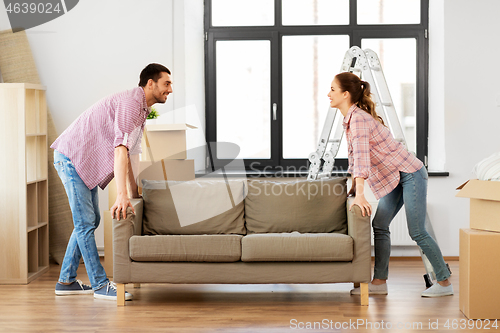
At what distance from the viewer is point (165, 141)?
373cm

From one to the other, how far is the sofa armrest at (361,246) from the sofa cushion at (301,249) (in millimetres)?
47

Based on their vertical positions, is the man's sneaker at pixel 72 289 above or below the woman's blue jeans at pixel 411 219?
below

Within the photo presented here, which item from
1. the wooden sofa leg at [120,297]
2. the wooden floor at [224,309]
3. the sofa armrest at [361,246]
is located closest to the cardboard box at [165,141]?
the wooden floor at [224,309]

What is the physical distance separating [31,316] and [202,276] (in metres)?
0.95

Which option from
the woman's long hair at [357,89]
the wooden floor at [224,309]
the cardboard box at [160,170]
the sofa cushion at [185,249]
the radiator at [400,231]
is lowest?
the wooden floor at [224,309]

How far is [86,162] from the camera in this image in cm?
305

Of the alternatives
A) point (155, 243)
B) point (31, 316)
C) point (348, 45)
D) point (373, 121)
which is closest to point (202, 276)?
point (155, 243)

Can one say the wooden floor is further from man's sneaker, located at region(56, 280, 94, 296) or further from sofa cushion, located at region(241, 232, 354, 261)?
sofa cushion, located at region(241, 232, 354, 261)

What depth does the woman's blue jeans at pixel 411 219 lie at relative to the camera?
299 centimetres

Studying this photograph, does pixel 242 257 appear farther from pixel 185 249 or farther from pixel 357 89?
pixel 357 89

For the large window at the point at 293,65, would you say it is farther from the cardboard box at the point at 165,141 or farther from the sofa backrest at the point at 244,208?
the sofa backrest at the point at 244,208

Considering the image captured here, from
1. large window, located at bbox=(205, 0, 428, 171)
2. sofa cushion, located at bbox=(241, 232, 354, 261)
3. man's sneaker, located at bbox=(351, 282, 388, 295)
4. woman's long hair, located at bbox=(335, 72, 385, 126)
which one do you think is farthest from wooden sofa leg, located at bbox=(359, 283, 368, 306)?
large window, located at bbox=(205, 0, 428, 171)

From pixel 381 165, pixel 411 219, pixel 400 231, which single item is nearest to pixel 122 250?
pixel 381 165

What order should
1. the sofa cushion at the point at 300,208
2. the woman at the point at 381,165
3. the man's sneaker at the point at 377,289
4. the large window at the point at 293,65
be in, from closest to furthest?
the woman at the point at 381,165 → the man's sneaker at the point at 377,289 → the sofa cushion at the point at 300,208 → the large window at the point at 293,65
